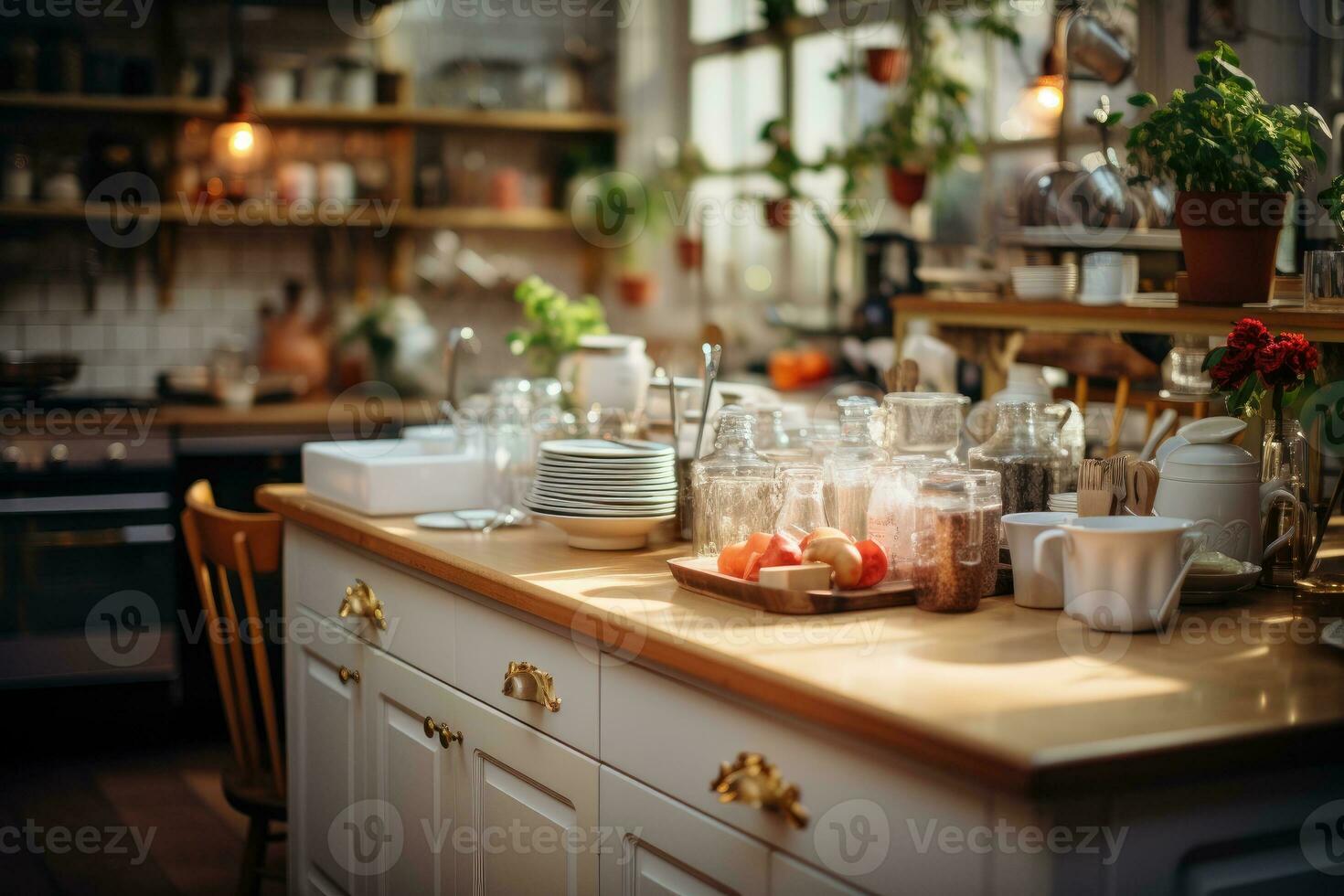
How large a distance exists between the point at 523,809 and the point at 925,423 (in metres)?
0.82

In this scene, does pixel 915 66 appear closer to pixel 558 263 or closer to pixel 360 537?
pixel 558 263

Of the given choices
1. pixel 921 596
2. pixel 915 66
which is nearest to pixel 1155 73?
pixel 915 66

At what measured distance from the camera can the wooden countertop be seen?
125cm

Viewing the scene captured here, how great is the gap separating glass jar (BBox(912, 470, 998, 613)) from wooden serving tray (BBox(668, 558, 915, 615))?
0.15ft

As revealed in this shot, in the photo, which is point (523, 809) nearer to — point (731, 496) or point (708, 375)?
point (731, 496)

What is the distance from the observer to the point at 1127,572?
1.64m

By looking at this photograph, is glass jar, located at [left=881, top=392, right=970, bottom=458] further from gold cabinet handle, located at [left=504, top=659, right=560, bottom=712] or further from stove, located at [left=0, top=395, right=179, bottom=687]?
stove, located at [left=0, top=395, right=179, bottom=687]

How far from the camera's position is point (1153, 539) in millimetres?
→ 1623

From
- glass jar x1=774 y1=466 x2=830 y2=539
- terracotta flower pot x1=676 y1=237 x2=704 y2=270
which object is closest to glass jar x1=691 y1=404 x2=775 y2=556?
glass jar x1=774 y1=466 x2=830 y2=539

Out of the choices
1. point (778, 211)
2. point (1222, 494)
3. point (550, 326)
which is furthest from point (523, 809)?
point (778, 211)

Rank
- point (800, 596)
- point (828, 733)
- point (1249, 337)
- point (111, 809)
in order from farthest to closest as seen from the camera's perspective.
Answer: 1. point (111, 809)
2. point (1249, 337)
3. point (800, 596)
4. point (828, 733)

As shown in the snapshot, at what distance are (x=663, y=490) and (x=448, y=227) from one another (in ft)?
13.4

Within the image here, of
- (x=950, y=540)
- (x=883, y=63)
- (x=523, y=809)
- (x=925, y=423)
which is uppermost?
(x=883, y=63)

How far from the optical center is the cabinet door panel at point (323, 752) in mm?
2605
